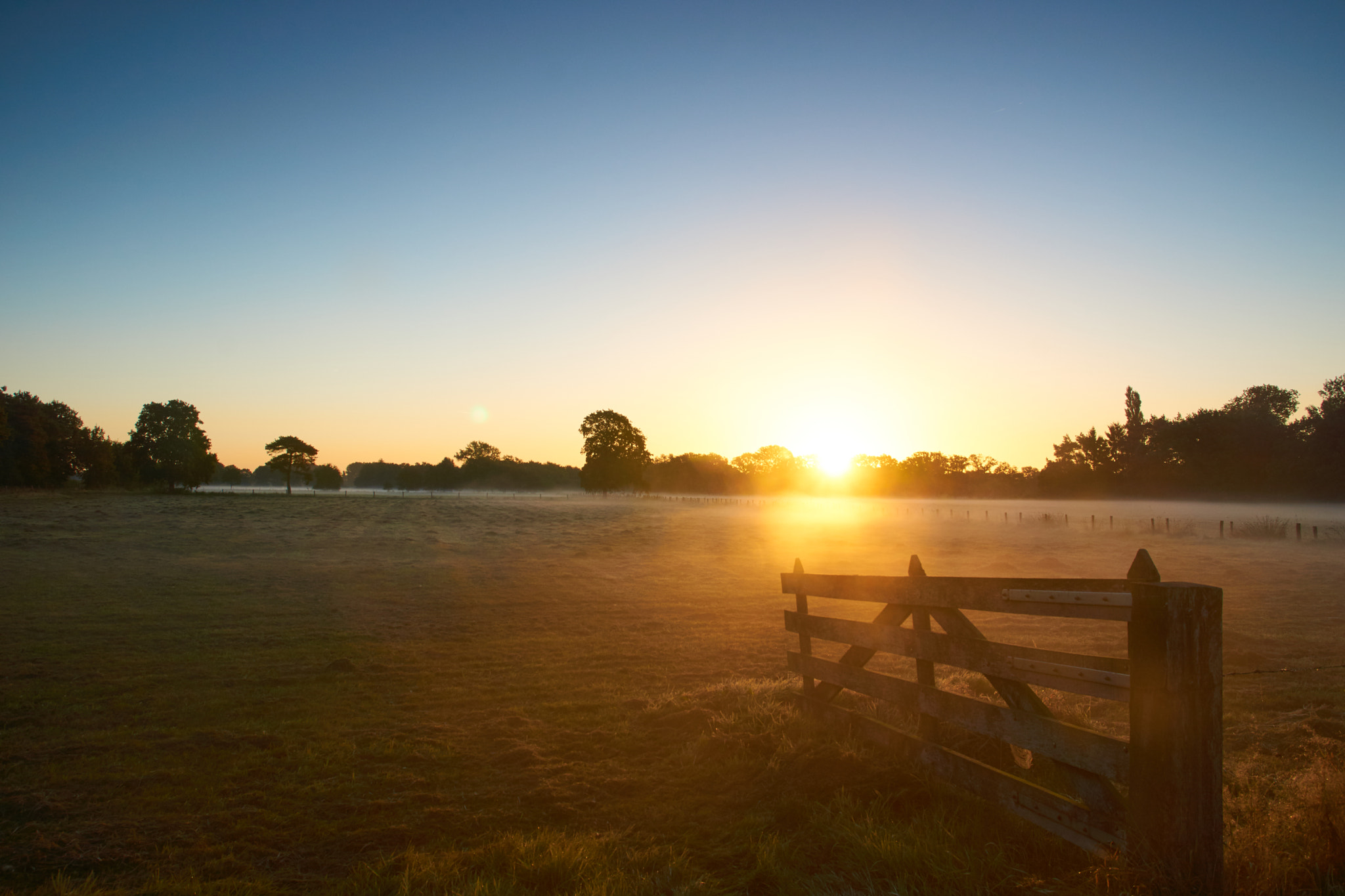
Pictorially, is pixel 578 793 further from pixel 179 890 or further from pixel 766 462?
pixel 766 462

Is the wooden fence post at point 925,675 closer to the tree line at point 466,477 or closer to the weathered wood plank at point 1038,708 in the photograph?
the weathered wood plank at point 1038,708

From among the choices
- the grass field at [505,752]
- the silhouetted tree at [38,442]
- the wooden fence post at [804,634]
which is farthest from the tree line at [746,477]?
the wooden fence post at [804,634]

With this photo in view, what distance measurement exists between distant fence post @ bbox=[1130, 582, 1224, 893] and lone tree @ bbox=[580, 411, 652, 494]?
317ft

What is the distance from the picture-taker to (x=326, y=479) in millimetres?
111312

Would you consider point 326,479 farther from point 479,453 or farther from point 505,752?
point 505,752

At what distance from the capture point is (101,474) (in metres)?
65.7

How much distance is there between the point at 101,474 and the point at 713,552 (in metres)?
66.8

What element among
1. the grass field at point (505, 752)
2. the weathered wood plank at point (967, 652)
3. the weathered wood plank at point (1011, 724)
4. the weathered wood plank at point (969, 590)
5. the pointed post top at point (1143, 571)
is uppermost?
the pointed post top at point (1143, 571)

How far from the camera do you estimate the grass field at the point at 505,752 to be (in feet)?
13.7

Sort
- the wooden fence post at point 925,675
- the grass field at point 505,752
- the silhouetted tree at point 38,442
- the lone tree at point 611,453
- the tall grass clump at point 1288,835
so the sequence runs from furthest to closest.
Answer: the lone tree at point 611,453 < the silhouetted tree at point 38,442 < the wooden fence post at point 925,675 < the grass field at point 505,752 < the tall grass clump at point 1288,835

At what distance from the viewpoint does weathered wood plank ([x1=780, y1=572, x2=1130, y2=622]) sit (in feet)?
12.8

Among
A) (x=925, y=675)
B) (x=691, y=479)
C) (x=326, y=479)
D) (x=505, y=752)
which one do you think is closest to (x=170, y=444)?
(x=326, y=479)

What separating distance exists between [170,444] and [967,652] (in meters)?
84.5

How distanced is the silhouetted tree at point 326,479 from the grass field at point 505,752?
95.9 m
